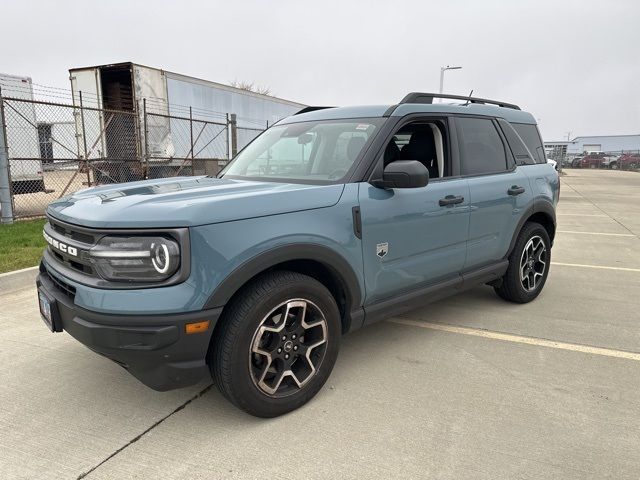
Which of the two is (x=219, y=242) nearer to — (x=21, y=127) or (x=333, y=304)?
(x=333, y=304)

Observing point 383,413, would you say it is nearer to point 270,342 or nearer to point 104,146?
point 270,342

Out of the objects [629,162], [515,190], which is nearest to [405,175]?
[515,190]

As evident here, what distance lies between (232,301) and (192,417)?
2.61ft

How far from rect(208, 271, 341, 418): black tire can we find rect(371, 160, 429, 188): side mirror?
0.80 m

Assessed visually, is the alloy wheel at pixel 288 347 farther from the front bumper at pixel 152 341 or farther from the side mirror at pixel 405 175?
the side mirror at pixel 405 175

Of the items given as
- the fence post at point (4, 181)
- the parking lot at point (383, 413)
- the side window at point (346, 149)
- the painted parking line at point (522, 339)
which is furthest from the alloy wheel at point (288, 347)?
the fence post at point (4, 181)

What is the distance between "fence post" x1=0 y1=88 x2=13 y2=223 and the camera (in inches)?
303

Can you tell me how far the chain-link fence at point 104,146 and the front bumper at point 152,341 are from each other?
7.80 metres

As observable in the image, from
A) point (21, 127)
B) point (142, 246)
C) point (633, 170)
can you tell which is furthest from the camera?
point (633, 170)

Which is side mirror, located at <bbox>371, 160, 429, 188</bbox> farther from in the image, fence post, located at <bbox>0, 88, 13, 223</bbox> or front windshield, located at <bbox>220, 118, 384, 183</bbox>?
fence post, located at <bbox>0, 88, 13, 223</bbox>

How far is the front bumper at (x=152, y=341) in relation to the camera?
2.17 m

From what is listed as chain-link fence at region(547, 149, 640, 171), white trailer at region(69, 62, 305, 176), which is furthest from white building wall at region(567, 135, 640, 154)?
white trailer at region(69, 62, 305, 176)

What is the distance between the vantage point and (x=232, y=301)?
Answer: 245 cm

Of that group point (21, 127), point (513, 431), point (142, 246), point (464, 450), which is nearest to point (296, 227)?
point (142, 246)
